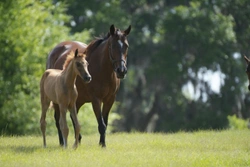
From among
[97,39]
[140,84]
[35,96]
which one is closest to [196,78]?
[140,84]

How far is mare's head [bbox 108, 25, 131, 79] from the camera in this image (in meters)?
13.9

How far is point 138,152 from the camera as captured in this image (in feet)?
43.8

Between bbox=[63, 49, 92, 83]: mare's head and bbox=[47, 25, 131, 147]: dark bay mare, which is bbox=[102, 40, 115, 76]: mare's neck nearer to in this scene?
bbox=[47, 25, 131, 147]: dark bay mare

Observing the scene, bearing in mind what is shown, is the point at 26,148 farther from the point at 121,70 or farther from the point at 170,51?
the point at 170,51

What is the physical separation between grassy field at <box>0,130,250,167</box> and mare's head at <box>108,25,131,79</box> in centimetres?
156

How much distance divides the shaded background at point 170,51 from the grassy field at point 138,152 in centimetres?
1605

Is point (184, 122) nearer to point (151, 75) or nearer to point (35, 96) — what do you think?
point (151, 75)

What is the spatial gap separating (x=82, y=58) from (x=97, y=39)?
163 cm

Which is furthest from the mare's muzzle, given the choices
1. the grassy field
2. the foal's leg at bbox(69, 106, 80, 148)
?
the grassy field

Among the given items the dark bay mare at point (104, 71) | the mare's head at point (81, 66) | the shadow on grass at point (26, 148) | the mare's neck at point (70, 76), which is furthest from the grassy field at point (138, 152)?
the mare's head at point (81, 66)

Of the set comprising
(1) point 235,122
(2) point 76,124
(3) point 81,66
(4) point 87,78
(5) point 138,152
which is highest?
(3) point 81,66

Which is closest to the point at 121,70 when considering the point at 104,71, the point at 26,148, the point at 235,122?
the point at 104,71

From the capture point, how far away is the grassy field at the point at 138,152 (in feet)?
38.7

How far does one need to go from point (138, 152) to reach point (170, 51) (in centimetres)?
2532
